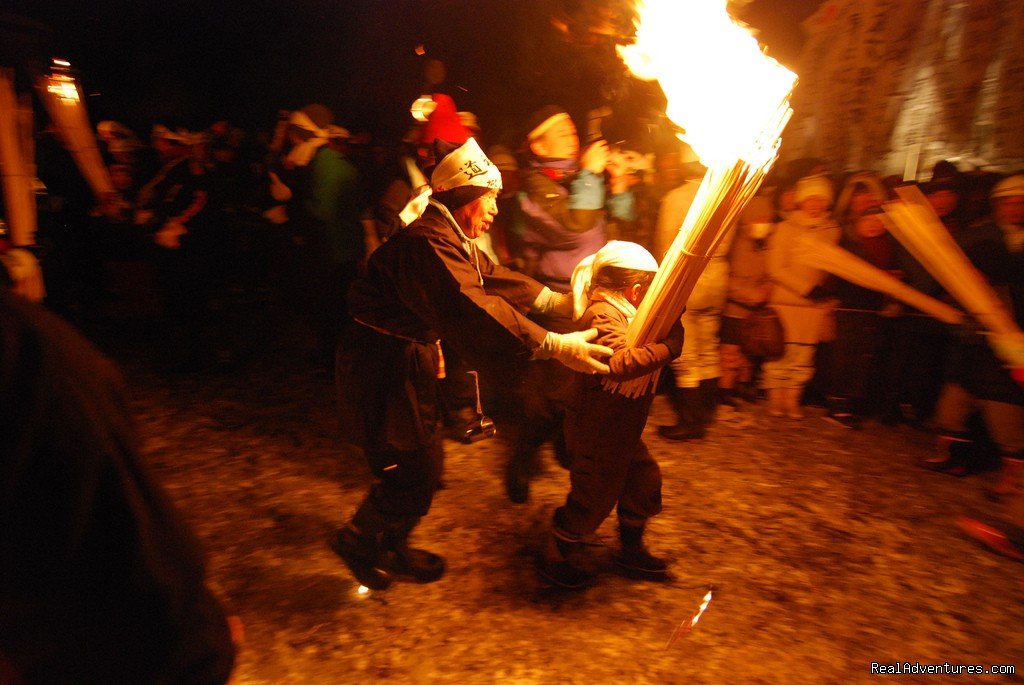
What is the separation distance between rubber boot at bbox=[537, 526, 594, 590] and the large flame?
2046 mm

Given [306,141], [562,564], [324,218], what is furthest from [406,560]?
[306,141]

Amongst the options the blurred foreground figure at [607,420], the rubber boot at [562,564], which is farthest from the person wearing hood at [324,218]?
the rubber boot at [562,564]

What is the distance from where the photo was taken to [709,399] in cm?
583

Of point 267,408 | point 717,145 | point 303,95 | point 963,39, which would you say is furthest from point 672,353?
point 303,95

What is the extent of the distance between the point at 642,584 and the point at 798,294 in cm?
329

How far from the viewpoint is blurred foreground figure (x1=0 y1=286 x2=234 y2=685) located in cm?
94

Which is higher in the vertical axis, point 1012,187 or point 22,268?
point 1012,187

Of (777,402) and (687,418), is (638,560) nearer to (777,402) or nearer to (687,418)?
(687,418)

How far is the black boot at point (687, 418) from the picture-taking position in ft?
17.2

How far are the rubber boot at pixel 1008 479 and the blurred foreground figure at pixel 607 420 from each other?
9.47 ft

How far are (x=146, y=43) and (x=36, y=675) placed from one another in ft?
47.1

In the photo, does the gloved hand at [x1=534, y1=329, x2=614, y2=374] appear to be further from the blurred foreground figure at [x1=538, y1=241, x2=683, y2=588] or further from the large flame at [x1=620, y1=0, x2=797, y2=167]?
the large flame at [x1=620, y1=0, x2=797, y2=167]

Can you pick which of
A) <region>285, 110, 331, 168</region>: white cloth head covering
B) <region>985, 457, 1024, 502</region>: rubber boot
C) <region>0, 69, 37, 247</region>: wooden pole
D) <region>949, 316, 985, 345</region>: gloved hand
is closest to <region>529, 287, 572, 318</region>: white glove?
<region>949, 316, 985, 345</region>: gloved hand

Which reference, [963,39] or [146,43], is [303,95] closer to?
[146,43]
